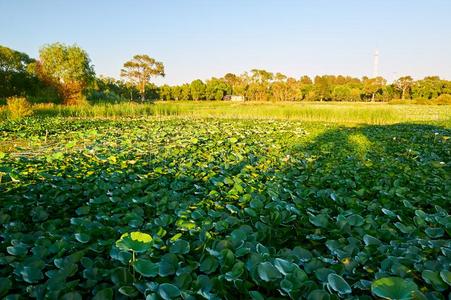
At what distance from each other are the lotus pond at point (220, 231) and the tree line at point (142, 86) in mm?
17612

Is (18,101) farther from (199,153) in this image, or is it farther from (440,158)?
(440,158)

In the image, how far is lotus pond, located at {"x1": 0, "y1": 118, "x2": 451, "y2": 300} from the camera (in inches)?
42.1

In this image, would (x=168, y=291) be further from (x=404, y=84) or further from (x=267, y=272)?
(x=404, y=84)

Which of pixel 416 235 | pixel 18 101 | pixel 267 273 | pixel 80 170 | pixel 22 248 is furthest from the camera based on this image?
pixel 18 101

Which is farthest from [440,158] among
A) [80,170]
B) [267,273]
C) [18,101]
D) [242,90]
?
[242,90]

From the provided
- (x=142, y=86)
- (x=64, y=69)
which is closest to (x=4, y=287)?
(x=64, y=69)

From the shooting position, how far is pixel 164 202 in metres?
2.06

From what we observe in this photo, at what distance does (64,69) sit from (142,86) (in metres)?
21.4

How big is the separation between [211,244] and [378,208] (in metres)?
1.24

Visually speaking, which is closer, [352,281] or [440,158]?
[352,281]

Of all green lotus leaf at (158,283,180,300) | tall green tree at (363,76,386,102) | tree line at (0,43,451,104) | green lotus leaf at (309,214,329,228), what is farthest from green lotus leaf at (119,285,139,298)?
tall green tree at (363,76,386,102)

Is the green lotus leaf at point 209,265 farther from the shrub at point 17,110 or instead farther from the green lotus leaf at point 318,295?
the shrub at point 17,110

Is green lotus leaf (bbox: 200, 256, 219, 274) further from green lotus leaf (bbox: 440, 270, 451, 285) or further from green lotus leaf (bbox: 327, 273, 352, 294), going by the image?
green lotus leaf (bbox: 440, 270, 451, 285)

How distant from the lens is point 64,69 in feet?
64.3
